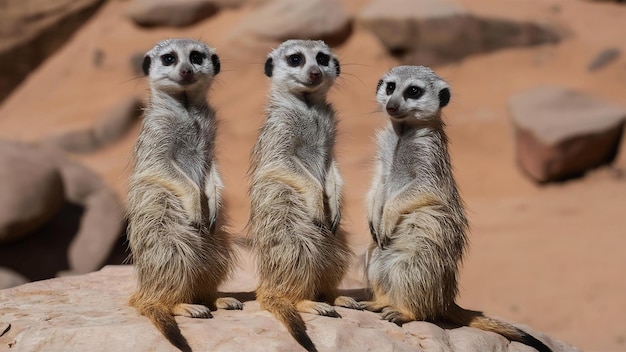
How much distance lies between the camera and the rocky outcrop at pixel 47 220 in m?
6.60

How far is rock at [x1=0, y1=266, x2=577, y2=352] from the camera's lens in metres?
2.98

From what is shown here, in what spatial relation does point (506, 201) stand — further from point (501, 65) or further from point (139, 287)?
point (139, 287)

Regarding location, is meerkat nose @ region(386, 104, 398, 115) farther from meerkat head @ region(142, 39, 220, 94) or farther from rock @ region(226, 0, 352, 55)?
rock @ region(226, 0, 352, 55)

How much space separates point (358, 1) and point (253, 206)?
28.6 ft

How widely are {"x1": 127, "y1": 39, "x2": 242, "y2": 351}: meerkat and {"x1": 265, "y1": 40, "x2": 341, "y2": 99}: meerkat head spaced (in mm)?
257

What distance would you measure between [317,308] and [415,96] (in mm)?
973

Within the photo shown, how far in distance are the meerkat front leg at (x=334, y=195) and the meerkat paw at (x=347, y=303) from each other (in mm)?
278

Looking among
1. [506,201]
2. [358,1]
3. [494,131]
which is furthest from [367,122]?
[358,1]

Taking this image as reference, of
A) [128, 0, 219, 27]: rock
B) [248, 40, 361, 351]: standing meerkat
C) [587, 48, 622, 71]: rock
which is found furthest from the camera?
[128, 0, 219, 27]: rock

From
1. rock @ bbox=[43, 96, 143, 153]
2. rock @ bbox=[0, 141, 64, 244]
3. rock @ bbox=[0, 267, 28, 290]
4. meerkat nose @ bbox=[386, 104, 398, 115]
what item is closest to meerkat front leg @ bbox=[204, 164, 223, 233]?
meerkat nose @ bbox=[386, 104, 398, 115]

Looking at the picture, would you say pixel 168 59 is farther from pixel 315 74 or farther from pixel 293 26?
pixel 293 26

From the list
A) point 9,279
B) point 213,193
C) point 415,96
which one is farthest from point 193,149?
point 9,279

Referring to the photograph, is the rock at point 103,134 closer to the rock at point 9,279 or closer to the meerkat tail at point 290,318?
the rock at point 9,279

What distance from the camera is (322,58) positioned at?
3613 mm
